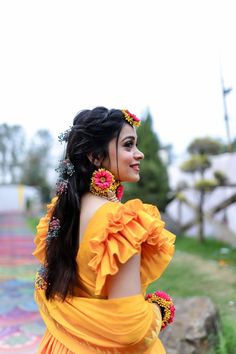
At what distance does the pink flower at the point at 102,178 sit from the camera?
1.39 m

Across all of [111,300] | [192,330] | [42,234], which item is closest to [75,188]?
[42,234]

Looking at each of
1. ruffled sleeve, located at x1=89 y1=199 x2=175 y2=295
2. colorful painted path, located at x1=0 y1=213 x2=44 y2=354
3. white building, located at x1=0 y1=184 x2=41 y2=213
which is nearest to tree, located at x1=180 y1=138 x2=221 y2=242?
colorful painted path, located at x1=0 y1=213 x2=44 y2=354

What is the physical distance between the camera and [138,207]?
129cm

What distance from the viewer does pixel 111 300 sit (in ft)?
3.99

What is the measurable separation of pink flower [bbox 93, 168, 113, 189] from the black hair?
0.13ft

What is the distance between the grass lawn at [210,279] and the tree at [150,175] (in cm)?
212

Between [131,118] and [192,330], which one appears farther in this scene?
[192,330]

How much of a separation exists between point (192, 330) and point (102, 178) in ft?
5.89

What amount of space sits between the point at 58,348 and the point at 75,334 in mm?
137

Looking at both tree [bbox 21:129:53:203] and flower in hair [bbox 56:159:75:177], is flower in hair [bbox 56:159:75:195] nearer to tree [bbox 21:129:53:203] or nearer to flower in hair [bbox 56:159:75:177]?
flower in hair [bbox 56:159:75:177]

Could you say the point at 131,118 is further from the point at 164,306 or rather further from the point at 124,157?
the point at 164,306

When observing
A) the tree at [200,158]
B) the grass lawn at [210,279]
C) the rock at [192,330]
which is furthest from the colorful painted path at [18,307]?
the tree at [200,158]

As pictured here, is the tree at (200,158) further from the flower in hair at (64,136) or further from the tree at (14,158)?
the tree at (14,158)

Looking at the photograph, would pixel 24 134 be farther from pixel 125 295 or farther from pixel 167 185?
pixel 125 295
